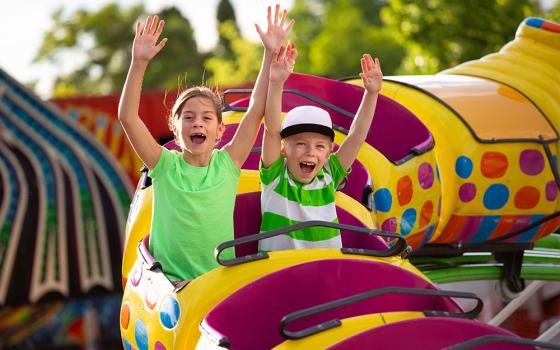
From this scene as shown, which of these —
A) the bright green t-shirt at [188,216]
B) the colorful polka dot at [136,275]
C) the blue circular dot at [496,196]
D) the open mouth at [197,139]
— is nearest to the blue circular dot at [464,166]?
the blue circular dot at [496,196]

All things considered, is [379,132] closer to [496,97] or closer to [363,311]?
[496,97]

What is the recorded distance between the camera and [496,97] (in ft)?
14.7

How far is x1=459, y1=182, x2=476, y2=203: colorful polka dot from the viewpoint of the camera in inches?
166

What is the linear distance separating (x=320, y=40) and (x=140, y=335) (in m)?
25.4

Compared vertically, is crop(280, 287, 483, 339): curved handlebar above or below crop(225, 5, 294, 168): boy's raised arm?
below

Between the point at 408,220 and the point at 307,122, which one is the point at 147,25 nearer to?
the point at 307,122

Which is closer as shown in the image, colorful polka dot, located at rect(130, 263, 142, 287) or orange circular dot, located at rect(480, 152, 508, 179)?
colorful polka dot, located at rect(130, 263, 142, 287)

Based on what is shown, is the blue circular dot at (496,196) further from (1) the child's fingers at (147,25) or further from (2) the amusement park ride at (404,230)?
(1) the child's fingers at (147,25)

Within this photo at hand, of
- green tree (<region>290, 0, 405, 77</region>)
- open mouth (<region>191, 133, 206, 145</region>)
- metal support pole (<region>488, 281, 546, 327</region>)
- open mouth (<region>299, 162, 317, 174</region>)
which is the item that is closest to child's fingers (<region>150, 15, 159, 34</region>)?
open mouth (<region>191, 133, 206, 145</region>)

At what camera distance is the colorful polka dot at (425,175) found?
399 cm

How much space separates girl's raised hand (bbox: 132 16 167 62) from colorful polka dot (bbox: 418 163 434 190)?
1.54 metres

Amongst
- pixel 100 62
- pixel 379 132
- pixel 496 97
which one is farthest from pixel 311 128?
pixel 100 62

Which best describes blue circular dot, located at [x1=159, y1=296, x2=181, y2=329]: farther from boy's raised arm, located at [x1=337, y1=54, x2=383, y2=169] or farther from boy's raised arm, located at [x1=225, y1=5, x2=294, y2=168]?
boy's raised arm, located at [x1=337, y1=54, x2=383, y2=169]

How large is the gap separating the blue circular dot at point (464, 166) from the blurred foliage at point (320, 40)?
132cm
